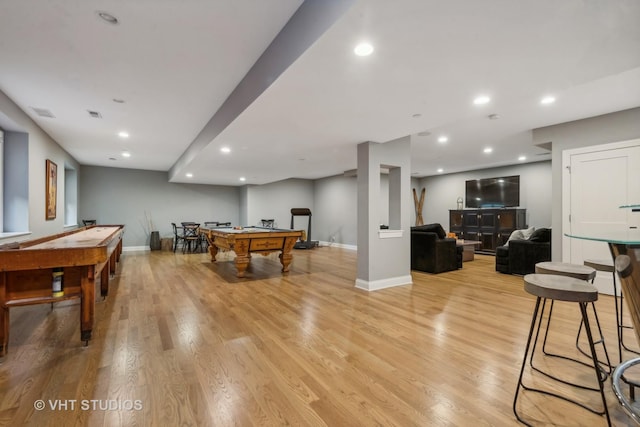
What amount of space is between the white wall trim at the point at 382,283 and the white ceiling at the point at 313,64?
83.9 inches

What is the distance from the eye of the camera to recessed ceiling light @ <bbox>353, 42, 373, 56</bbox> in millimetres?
1793

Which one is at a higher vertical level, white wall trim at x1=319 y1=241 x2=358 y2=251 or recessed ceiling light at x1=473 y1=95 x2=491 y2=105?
recessed ceiling light at x1=473 y1=95 x2=491 y2=105

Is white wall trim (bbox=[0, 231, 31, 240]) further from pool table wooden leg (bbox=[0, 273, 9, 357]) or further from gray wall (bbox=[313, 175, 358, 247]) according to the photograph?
gray wall (bbox=[313, 175, 358, 247])

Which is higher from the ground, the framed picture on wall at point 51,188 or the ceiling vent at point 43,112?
the ceiling vent at point 43,112

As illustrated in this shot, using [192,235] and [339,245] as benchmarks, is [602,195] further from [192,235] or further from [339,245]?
[192,235]

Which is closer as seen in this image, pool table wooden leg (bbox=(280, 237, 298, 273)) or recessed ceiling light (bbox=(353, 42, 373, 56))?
recessed ceiling light (bbox=(353, 42, 373, 56))

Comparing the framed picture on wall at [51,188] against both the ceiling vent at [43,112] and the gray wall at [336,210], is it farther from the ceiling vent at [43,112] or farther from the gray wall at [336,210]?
the gray wall at [336,210]

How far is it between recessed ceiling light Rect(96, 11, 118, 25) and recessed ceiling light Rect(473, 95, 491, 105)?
116 inches

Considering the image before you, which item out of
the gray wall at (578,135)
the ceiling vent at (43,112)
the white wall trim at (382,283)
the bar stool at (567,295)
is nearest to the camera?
the bar stool at (567,295)

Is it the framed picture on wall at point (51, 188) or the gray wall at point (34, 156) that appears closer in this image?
the gray wall at point (34, 156)

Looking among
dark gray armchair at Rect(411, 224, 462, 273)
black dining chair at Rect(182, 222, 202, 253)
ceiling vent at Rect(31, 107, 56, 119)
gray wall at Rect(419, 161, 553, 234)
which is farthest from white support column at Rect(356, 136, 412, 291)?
black dining chair at Rect(182, 222, 202, 253)

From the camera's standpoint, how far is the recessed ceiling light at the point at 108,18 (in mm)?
1970

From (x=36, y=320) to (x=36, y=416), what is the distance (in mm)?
2057

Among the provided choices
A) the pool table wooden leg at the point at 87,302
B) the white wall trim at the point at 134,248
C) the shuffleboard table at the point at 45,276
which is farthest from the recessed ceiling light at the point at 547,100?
the white wall trim at the point at 134,248
